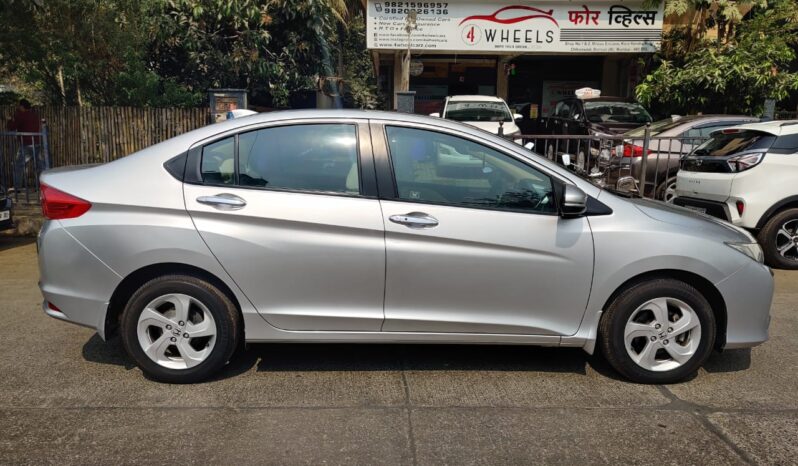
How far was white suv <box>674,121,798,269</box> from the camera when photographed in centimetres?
709

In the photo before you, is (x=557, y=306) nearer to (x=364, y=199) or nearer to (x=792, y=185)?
(x=364, y=199)

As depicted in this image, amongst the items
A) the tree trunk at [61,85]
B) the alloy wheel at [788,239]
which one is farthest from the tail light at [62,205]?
the tree trunk at [61,85]

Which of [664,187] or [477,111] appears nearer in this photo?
[664,187]

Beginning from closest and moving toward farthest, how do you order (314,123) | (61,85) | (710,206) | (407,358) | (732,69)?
(314,123), (407,358), (710,206), (732,69), (61,85)

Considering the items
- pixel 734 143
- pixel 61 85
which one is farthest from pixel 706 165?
pixel 61 85

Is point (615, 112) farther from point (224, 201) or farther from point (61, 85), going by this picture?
point (61, 85)

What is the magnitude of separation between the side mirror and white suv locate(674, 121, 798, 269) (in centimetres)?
424

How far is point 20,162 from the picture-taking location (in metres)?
10.2

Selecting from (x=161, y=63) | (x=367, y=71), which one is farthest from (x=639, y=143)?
(x=367, y=71)

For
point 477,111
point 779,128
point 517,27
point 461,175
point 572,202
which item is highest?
point 517,27

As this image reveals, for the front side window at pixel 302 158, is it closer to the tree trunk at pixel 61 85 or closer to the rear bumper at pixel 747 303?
the rear bumper at pixel 747 303

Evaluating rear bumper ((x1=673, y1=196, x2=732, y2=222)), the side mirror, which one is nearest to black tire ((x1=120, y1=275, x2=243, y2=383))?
the side mirror

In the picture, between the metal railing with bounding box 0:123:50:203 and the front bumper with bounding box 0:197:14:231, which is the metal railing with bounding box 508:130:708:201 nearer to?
the front bumper with bounding box 0:197:14:231

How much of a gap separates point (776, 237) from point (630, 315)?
14.3 ft
